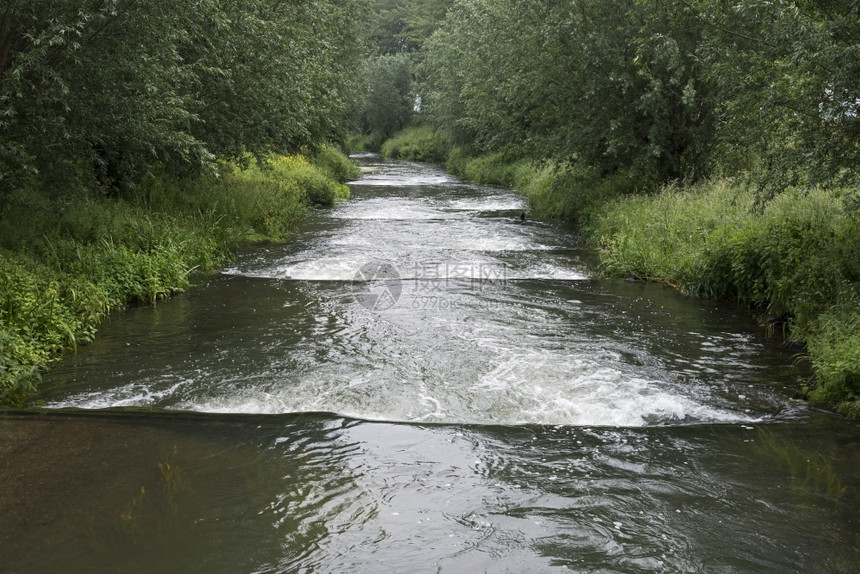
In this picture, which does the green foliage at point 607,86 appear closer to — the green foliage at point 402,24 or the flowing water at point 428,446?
the flowing water at point 428,446

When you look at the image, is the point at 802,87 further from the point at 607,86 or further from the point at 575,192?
the point at 575,192

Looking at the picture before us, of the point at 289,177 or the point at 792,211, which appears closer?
the point at 792,211

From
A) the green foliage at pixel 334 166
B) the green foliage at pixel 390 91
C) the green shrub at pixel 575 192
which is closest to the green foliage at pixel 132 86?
the green shrub at pixel 575 192

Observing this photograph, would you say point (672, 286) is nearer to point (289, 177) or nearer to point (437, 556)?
point (437, 556)

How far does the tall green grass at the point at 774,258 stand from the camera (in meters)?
8.67

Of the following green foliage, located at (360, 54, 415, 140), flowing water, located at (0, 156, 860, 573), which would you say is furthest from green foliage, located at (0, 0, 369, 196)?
green foliage, located at (360, 54, 415, 140)

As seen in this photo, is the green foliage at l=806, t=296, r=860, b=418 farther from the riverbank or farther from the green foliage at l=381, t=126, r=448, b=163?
the green foliage at l=381, t=126, r=448, b=163

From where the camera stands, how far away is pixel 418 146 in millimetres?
61469

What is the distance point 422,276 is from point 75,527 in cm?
1006

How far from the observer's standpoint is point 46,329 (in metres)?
9.55

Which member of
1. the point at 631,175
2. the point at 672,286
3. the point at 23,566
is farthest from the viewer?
the point at 631,175

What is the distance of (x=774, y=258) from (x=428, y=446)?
6.76m

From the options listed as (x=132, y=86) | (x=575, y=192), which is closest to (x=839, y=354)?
(x=132, y=86)

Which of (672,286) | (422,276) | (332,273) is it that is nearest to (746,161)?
(672,286)
